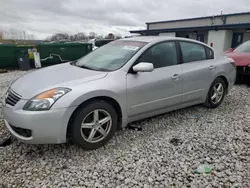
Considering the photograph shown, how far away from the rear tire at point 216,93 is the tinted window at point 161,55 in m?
1.16

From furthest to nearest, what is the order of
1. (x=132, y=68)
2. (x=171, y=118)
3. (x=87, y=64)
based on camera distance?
(x=171, y=118), (x=87, y=64), (x=132, y=68)

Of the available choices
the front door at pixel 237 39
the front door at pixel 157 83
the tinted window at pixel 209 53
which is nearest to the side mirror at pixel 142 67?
the front door at pixel 157 83

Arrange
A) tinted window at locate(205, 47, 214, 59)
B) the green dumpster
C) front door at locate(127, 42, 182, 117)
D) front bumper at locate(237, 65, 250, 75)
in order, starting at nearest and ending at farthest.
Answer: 1. front door at locate(127, 42, 182, 117)
2. tinted window at locate(205, 47, 214, 59)
3. front bumper at locate(237, 65, 250, 75)
4. the green dumpster

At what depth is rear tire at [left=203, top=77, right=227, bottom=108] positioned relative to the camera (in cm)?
405

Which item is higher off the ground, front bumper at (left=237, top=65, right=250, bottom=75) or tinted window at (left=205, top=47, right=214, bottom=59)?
tinted window at (left=205, top=47, right=214, bottom=59)

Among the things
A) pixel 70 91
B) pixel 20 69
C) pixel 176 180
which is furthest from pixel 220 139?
pixel 20 69

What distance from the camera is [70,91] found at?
8.00 ft

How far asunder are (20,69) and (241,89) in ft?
30.1

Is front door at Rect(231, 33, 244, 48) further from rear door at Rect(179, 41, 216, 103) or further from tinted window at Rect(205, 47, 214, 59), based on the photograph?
rear door at Rect(179, 41, 216, 103)

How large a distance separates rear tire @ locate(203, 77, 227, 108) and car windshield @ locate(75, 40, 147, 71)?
5.89ft

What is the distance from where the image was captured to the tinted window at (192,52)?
11.8ft

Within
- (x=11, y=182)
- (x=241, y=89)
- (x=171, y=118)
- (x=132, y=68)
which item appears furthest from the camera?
(x=241, y=89)

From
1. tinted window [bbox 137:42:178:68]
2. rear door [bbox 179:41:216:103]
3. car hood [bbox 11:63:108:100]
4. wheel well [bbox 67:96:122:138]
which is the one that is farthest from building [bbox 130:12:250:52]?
car hood [bbox 11:63:108:100]

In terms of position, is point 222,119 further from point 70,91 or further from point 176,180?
point 70,91
